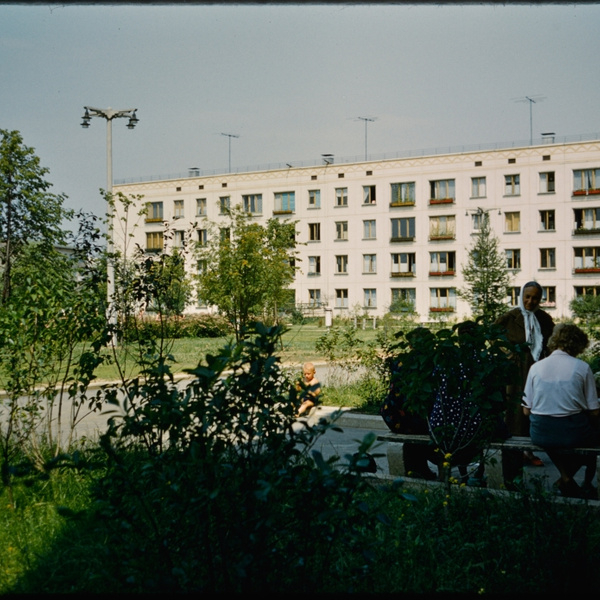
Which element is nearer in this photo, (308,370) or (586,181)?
(308,370)

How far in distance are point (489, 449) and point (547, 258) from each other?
5312 cm

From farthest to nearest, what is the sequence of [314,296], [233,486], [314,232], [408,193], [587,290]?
[314,232]
[314,296]
[408,193]
[587,290]
[233,486]

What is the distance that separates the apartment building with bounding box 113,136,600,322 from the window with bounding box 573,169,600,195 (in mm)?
71

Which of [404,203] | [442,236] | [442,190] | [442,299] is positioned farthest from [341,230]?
[442,299]

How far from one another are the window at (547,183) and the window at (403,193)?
9.68m

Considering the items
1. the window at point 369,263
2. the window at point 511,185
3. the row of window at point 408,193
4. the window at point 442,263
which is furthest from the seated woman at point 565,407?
the window at point 369,263

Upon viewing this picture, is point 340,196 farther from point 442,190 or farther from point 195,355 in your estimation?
point 195,355

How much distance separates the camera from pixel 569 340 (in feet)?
18.7

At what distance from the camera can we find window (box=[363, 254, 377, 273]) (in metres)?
61.8

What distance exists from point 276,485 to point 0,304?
4.68m

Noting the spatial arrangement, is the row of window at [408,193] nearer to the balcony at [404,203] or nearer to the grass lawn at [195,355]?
the balcony at [404,203]

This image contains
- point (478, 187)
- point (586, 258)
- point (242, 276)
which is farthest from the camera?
point (478, 187)

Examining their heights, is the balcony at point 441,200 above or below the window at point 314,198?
below

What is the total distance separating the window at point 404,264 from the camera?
198 ft
